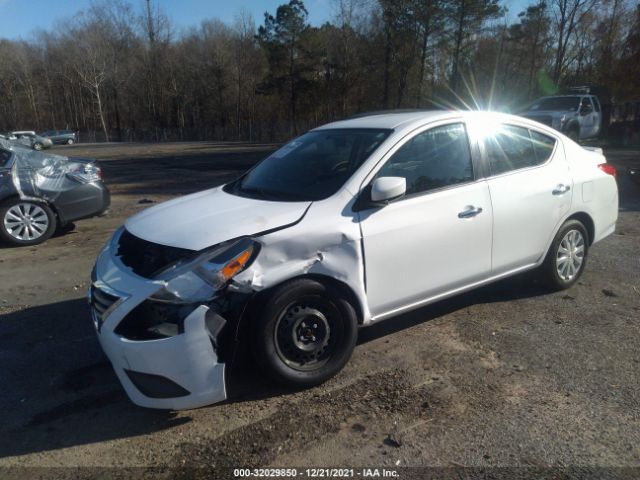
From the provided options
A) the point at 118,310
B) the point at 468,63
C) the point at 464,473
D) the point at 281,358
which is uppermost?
the point at 468,63

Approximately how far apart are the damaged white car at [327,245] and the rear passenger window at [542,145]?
0.05 ft

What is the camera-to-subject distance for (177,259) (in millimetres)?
3070

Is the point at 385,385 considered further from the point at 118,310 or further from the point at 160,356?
the point at 118,310

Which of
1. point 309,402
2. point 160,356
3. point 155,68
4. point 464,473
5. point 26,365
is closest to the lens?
point 464,473

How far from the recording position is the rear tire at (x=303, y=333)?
309 cm

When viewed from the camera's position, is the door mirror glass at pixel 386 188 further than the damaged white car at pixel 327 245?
Yes

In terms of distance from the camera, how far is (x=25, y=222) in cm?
746

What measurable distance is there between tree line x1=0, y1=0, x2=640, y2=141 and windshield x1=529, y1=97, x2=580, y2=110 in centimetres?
1159

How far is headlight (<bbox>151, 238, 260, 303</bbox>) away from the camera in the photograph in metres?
2.91

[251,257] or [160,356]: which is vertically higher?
[251,257]

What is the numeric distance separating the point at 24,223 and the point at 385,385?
6332mm

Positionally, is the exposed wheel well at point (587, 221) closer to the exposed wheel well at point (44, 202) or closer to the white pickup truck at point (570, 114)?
the exposed wheel well at point (44, 202)

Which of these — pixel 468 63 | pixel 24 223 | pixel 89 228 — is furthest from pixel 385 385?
pixel 468 63

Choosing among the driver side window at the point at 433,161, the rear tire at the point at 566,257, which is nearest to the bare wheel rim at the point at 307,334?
the driver side window at the point at 433,161
